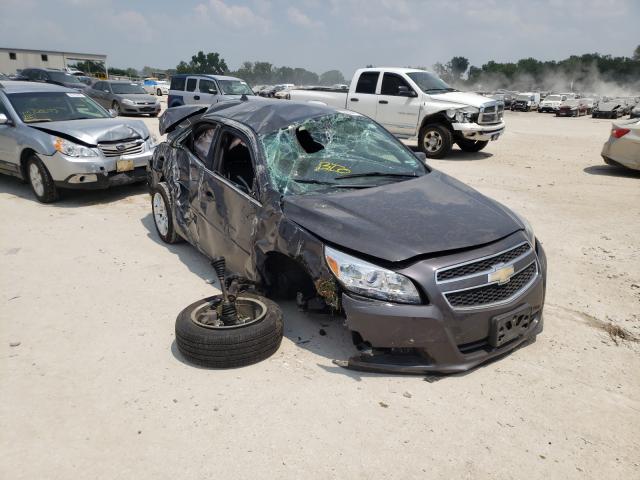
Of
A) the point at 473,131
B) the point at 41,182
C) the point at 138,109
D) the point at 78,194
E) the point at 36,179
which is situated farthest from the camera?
the point at 138,109

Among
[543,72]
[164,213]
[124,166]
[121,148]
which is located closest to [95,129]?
[121,148]

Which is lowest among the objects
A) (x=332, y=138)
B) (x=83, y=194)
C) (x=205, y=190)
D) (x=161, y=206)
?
(x=83, y=194)

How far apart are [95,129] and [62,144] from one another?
1.73 feet

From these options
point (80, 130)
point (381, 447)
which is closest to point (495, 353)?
point (381, 447)

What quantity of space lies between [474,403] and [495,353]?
1.19 feet

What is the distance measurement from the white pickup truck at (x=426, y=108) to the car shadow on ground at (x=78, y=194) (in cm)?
536

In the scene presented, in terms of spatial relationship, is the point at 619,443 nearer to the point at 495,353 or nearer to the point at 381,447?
the point at 495,353

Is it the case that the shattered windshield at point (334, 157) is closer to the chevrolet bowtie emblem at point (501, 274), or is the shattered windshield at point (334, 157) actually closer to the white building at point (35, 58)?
the chevrolet bowtie emblem at point (501, 274)

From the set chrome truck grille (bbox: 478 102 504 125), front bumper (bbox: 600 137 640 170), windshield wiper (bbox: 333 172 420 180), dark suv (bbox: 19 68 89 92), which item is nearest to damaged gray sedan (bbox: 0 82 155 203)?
windshield wiper (bbox: 333 172 420 180)

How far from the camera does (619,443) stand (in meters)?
2.59

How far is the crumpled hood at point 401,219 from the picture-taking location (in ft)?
9.89

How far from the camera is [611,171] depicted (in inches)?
408

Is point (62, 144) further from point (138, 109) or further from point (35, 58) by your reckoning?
point (35, 58)

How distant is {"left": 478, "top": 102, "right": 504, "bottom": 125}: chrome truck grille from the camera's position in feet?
36.6
